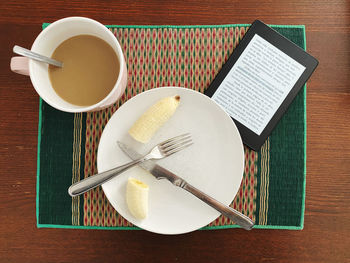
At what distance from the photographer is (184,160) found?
0.45 meters

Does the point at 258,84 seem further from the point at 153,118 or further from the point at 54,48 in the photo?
the point at 54,48

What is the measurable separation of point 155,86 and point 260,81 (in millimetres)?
178

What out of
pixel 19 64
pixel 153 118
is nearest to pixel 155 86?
pixel 153 118

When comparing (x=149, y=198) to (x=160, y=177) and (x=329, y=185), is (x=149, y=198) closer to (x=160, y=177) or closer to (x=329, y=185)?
(x=160, y=177)

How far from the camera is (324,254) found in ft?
1.69

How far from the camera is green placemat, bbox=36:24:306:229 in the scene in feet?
1.60

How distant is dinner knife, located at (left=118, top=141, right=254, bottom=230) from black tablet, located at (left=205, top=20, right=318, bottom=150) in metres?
0.11

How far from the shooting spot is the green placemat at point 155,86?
A: 0.49 metres

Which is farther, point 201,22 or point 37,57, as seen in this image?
point 201,22

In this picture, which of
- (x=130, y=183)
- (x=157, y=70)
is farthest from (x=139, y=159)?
(x=157, y=70)

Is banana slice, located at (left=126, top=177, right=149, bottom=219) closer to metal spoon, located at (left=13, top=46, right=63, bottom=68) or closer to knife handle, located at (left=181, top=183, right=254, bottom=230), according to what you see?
knife handle, located at (left=181, top=183, right=254, bottom=230)

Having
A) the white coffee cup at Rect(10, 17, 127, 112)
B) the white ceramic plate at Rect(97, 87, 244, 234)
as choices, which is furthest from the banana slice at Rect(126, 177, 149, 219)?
the white coffee cup at Rect(10, 17, 127, 112)

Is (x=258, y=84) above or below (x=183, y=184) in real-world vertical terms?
above

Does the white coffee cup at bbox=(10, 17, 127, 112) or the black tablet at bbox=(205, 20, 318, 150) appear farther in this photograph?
the black tablet at bbox=(205, 20, 318, 150)
